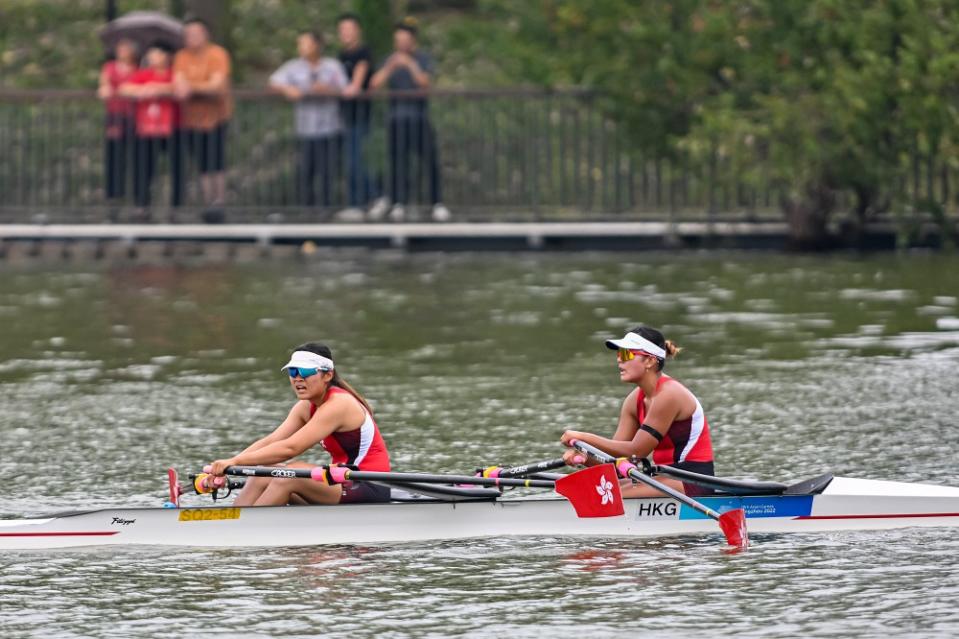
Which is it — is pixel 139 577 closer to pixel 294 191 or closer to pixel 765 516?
pixel 765 516

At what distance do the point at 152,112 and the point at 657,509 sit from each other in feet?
60.0

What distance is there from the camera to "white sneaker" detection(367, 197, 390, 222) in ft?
104

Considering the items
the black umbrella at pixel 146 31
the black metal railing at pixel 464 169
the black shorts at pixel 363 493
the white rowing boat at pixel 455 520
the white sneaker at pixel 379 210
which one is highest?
the black umbrella at pixel 146 31

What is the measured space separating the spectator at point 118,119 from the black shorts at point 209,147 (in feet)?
2.75

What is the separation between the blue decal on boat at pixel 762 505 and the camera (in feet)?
45.5

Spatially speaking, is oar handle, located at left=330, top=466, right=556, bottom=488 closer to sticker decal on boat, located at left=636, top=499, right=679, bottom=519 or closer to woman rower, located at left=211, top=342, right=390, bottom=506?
woman rower, located at left=211, top=342, right=390, bottom=506

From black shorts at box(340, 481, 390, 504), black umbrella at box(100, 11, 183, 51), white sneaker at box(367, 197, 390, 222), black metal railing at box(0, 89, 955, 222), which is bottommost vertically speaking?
black shorts at box(340, 481, 390, 504)

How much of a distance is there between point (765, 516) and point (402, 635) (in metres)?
3.22

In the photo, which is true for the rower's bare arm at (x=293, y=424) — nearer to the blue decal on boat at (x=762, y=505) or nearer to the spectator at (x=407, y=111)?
the blue decal on boat at (x=762, y=505)

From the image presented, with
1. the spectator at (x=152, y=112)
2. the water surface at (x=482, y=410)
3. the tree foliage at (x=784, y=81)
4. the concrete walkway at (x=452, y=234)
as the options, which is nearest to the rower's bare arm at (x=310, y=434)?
the water surface at (x=482, y=410)

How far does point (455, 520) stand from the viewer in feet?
46.0

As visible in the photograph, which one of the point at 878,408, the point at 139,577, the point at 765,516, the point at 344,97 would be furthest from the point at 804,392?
the point at 344,97

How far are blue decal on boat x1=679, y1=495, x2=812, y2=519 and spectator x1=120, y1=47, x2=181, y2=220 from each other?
18294 mm

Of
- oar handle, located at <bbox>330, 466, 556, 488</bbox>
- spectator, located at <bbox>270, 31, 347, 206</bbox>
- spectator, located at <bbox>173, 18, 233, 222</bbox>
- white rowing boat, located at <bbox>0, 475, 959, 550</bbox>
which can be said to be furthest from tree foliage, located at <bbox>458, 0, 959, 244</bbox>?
oar handle, located at <bbox>330, 466, 556, 488</bbox>
